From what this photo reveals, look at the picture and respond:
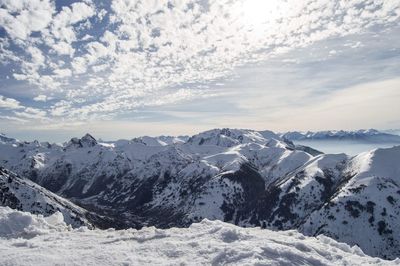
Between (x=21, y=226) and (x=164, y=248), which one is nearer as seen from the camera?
(x=164, y=248)

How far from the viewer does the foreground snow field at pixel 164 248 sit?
81.1 ft

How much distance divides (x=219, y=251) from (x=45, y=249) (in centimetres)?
1152

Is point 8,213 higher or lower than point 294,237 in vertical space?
higher

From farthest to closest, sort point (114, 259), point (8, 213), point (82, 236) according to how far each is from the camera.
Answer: point (8, 213) < point (82, 236) < point (114, 259)

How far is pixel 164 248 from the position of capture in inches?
1088

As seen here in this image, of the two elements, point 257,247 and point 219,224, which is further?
point 219,224

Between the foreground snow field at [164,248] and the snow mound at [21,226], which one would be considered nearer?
the foreground snow field at [164,248]

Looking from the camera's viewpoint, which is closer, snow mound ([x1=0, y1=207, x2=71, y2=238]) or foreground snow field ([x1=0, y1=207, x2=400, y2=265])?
foreground snow field ([x1=0, y1=207, x2=400, y2=265])

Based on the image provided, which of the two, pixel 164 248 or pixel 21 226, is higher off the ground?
pixel 21 226

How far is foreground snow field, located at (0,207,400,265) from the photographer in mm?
24719

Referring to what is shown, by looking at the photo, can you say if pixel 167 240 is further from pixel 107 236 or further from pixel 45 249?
pixel 45 249

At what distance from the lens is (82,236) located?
32.1 metres

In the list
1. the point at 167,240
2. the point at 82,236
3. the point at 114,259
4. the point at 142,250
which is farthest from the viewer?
the point at 82,236

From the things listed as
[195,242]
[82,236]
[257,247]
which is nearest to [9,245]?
[82,236]
